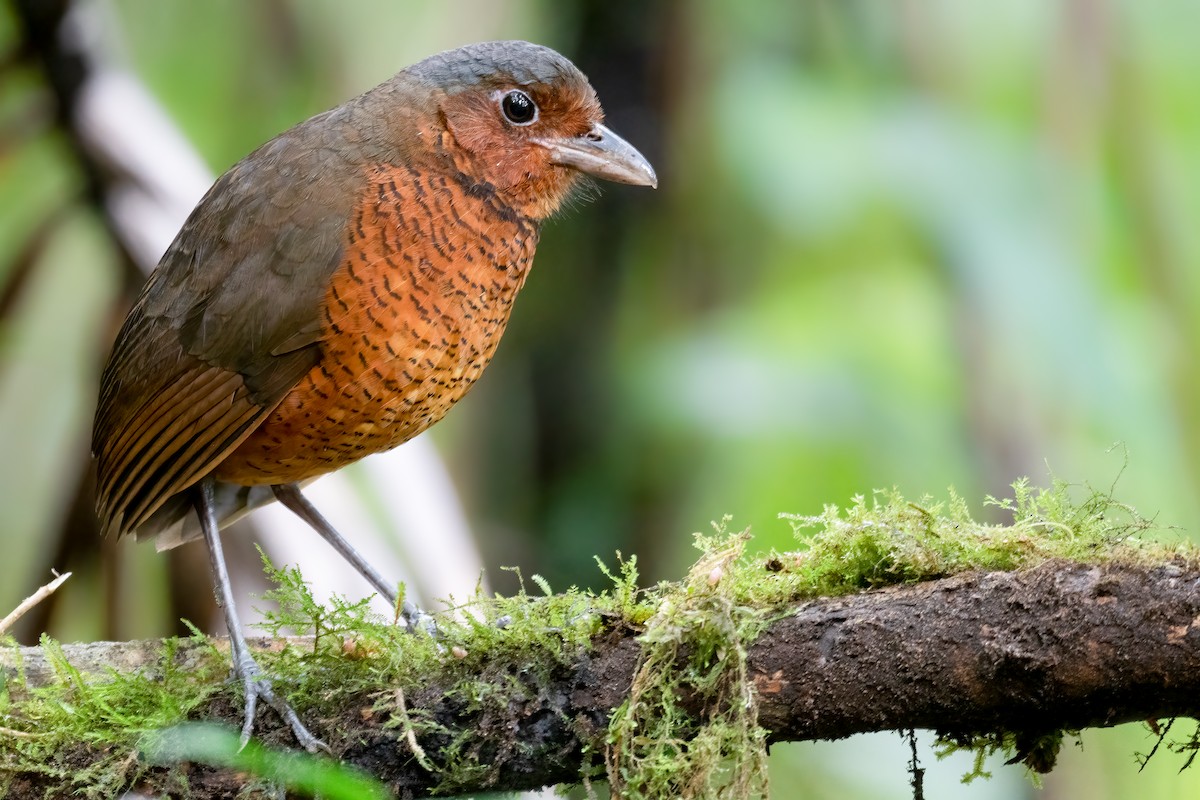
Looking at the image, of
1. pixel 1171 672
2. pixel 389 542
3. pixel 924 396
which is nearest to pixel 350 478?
pixel 389 542

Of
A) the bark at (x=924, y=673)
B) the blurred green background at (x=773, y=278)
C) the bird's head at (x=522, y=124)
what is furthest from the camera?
the blurred green background at (x=773, y=278)

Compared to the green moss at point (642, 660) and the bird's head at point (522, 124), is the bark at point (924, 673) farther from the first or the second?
the bird's head at point (522, 124)

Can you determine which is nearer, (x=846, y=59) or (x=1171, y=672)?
(x=1171, y=672)

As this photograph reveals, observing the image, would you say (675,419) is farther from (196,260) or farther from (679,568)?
(196,260)

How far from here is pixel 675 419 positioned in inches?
168

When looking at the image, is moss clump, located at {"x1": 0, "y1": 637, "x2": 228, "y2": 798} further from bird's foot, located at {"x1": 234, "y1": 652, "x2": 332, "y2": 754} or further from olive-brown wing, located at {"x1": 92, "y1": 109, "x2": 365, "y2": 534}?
olive-brown wing, located at {"x1": 92, "y1": 109, "x2": 365, "y2": 534}

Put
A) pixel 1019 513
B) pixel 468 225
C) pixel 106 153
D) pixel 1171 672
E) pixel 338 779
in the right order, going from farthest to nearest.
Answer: pixel 106 153 < pixel 468 225 < pixel 1019 513 < pixel 1171 672 < pixel 338 779

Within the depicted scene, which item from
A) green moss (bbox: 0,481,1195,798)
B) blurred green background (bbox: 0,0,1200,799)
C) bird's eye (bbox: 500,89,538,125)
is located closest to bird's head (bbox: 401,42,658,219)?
bird's eye (bbox: 500,89,538,125)

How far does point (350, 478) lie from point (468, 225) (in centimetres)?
200

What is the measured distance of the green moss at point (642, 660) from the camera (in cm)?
192

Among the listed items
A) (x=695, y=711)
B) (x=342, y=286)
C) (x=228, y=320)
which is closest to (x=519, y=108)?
(x=342, y=286)

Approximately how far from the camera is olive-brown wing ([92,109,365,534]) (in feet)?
8.51

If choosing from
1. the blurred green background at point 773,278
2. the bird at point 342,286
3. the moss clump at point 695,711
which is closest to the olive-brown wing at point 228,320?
the bird at point 342,286

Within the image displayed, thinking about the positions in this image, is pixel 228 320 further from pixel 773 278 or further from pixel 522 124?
pixel 773 278
